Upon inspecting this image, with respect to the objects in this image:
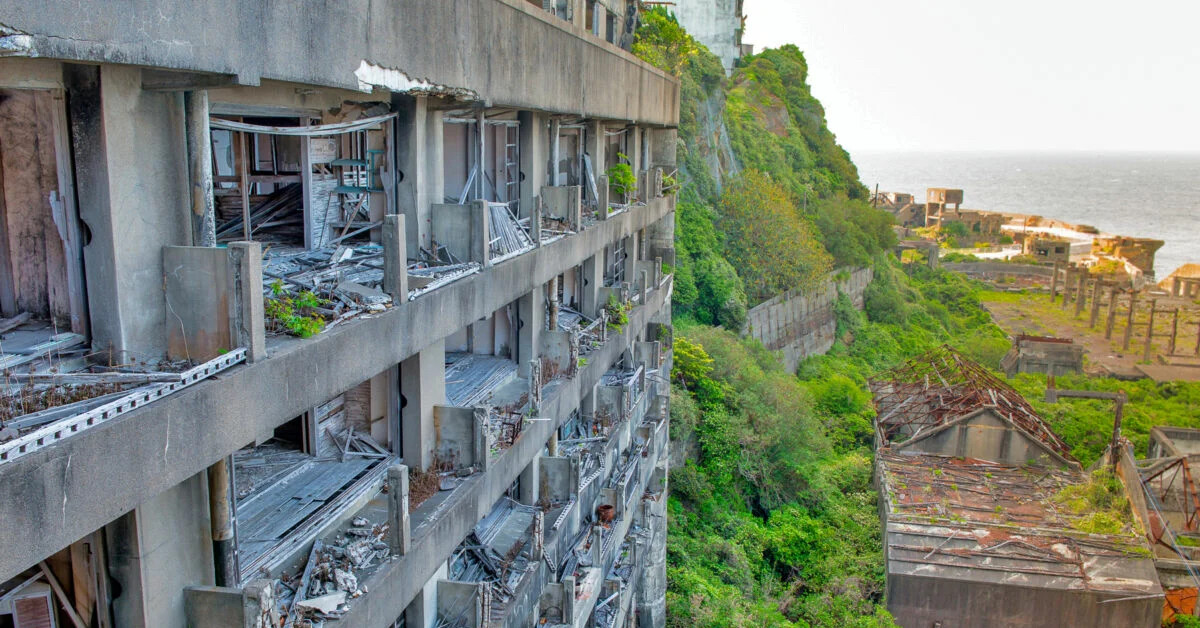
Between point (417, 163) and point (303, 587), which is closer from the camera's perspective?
point (303, 587)

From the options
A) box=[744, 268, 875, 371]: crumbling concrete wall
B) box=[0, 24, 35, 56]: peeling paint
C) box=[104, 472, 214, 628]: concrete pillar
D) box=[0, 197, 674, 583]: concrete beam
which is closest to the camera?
box=[0, 197, 674, 583]: concrete beam

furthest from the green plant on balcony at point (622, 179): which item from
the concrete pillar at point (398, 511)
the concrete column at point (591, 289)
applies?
the concrete pillar at point (398, 511)

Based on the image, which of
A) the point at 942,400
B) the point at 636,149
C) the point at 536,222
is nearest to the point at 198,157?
the point at 536,222

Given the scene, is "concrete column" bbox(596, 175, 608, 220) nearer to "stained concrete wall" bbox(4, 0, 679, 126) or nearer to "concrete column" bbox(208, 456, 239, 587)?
"stained concrete wall" bbox(4, 0, 679, 126)

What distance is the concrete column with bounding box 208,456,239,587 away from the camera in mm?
6559

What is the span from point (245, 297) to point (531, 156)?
8.42 m

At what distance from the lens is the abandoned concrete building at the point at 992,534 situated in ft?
70.8

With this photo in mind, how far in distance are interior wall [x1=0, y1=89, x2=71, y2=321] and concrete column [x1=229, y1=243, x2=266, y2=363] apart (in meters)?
1.10

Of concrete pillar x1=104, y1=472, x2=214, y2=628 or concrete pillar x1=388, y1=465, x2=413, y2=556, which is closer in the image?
concrete pillar x1=104, y1=472, x2=214, y2=628

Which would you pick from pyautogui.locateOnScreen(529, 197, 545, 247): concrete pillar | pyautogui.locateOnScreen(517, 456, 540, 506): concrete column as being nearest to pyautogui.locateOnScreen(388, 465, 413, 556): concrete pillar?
pyautogui.locateOnScreen(517, 456, 540, 506): concrete column

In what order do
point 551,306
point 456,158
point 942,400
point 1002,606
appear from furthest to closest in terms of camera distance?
point 942,400 → point 1002,606 → point 551,306 → point 456,158

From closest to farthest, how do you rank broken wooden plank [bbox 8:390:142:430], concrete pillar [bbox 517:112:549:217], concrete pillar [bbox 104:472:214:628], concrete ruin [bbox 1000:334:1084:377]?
broken wooden plank [bbox 8:390:142:430]
concrete pillar [bbox 104:472:214:628]
concrete pillar [bbox 517:112:549:217]
concrete ruin [bbox 1000:334:1084:377]

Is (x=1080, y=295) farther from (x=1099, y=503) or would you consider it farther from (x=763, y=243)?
(x=1099, y=503)

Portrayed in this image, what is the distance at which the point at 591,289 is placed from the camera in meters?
17.6
